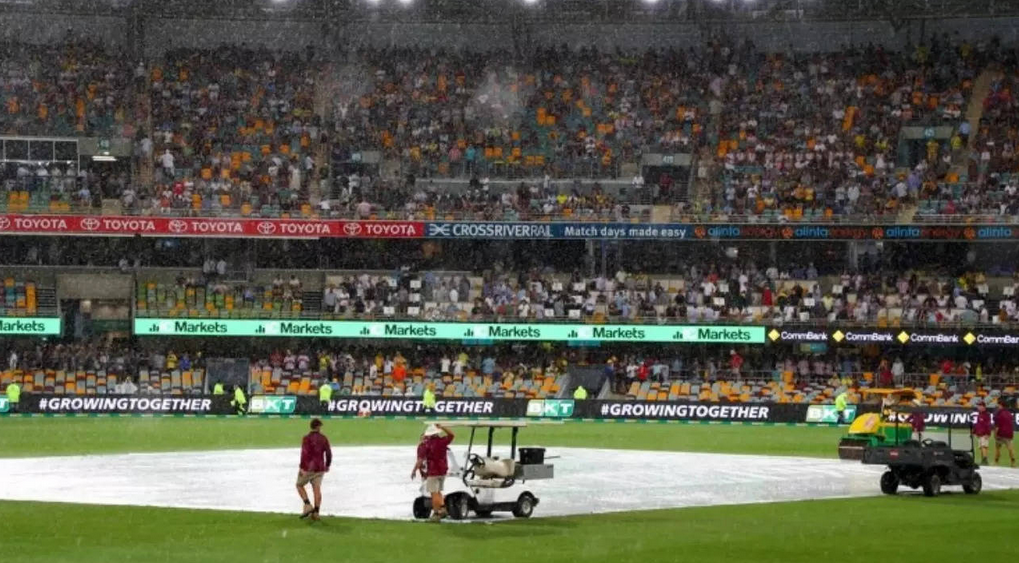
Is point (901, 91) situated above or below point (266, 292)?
above

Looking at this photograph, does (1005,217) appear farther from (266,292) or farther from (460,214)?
(266,292)

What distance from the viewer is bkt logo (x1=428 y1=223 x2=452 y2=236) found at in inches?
2427

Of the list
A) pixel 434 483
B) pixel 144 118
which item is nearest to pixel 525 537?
pixel 434 483

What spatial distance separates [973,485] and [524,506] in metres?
10.0

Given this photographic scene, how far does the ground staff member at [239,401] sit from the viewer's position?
56.2 metres

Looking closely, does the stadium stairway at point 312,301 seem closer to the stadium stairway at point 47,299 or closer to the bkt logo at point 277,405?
the bkt logo at point 277,405

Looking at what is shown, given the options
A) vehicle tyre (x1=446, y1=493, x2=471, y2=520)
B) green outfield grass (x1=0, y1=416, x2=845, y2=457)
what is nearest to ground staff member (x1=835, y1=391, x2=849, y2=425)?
green outfield grass (x1=0, y1=416, x2=845, y2=457)

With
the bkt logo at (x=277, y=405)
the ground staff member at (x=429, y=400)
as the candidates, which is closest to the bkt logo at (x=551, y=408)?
the ground staff member at (x=429, y=400)

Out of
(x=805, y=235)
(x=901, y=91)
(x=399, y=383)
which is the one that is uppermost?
(x=901, y=91)

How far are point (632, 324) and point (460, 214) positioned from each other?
320 inches

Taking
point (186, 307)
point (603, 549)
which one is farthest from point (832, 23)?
point (603, 549)

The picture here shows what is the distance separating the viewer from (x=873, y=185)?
6206 cm

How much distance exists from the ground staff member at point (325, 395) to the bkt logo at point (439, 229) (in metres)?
8.08

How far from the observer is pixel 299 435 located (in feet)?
151
